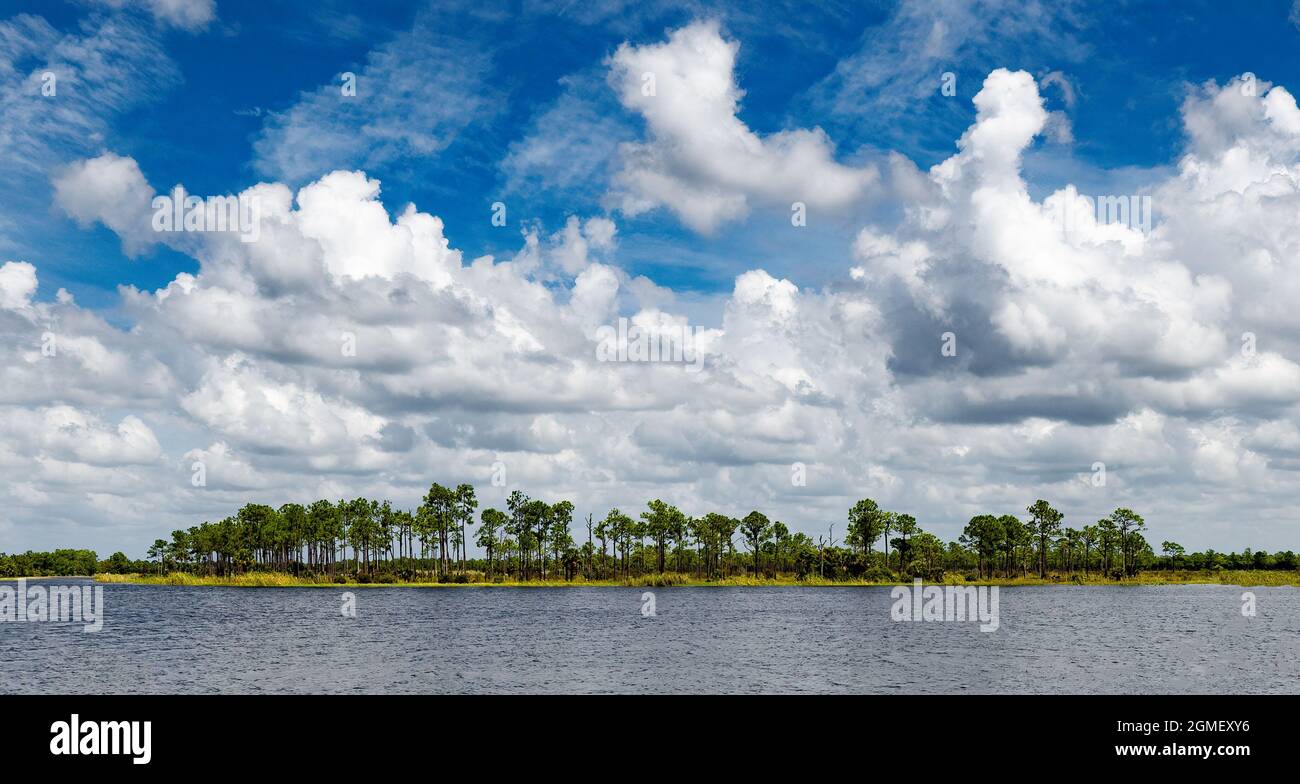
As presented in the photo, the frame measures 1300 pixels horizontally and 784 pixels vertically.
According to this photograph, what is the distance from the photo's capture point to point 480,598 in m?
171

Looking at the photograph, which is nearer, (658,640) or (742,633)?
(658,640)

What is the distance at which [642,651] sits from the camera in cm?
8188

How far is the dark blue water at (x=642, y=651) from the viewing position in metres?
63.4

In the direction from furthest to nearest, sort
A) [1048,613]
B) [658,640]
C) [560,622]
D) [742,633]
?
[1048,613] → [560,622] → [742,633] → [658,640]

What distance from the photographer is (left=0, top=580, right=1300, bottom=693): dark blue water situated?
63.4m
